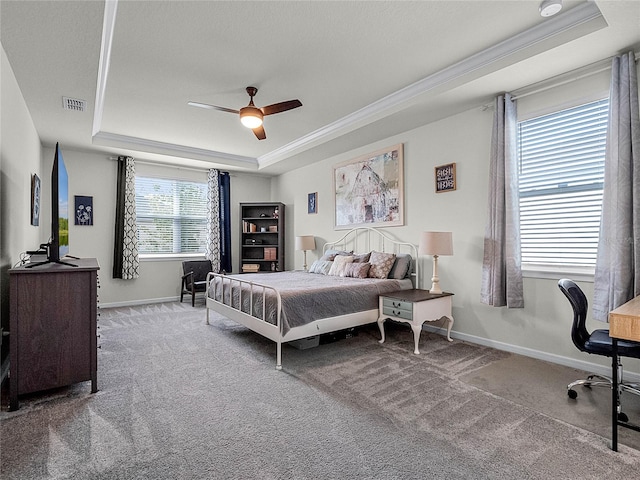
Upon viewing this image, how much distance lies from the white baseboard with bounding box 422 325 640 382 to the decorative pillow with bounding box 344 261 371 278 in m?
1.08

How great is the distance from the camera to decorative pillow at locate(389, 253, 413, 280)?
→ 4250mm

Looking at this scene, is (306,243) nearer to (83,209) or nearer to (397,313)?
(397,313)

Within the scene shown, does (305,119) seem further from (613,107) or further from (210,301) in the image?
(613,107)

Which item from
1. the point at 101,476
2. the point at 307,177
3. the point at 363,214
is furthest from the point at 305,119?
the point at 101,476

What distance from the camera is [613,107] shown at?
2658 millimetres

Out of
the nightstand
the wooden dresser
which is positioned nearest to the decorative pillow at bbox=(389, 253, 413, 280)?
the nightstand

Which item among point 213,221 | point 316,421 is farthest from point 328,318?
point 213,221

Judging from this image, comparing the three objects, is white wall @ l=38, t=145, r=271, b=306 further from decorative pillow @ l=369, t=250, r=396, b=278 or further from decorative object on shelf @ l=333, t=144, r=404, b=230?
decorative pillow @ l=369, t=250, r=396, b=278

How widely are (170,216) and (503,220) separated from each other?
558cm

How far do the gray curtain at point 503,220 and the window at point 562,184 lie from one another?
18 cm

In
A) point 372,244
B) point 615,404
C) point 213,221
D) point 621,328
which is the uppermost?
point 213,221

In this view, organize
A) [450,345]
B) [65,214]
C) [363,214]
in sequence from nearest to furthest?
[65,214]
[450,345]
[363,214]

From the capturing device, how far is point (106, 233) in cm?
580

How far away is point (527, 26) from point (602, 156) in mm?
1250
